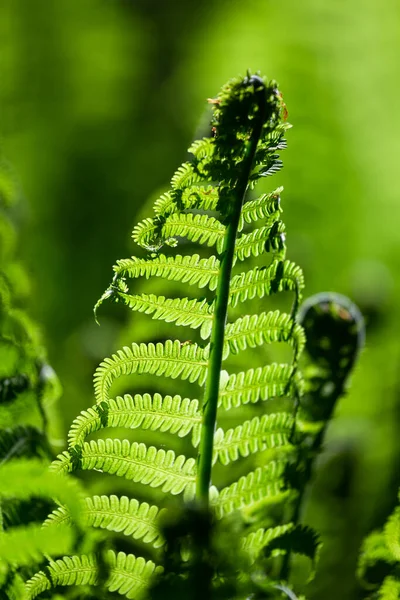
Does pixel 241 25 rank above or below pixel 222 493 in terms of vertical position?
above

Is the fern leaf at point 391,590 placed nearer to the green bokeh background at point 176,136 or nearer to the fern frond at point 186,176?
the fern frond at point 186,176

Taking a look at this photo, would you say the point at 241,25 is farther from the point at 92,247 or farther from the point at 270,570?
the point at 270,570

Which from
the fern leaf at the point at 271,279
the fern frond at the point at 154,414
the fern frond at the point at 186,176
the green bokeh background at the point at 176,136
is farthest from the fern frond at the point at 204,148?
the green bokeh background at the point at 176,136

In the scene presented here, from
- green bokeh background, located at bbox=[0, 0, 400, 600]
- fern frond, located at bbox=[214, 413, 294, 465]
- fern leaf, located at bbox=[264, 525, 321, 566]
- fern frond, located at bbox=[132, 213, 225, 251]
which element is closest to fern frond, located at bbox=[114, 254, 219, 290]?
fern frond, located at bbox=[132, 213, 225, 251]

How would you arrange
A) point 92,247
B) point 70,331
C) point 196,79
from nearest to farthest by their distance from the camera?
point 70,331, point 92,247, point 196,79

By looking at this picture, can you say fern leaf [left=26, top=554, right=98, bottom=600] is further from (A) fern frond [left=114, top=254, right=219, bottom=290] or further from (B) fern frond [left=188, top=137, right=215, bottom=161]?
(B) fern frond [left=188, top=137, right=215, bottom=161]

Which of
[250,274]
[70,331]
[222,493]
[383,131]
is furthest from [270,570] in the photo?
[383,131]

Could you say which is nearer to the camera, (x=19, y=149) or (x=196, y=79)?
(x=19, y=149)
